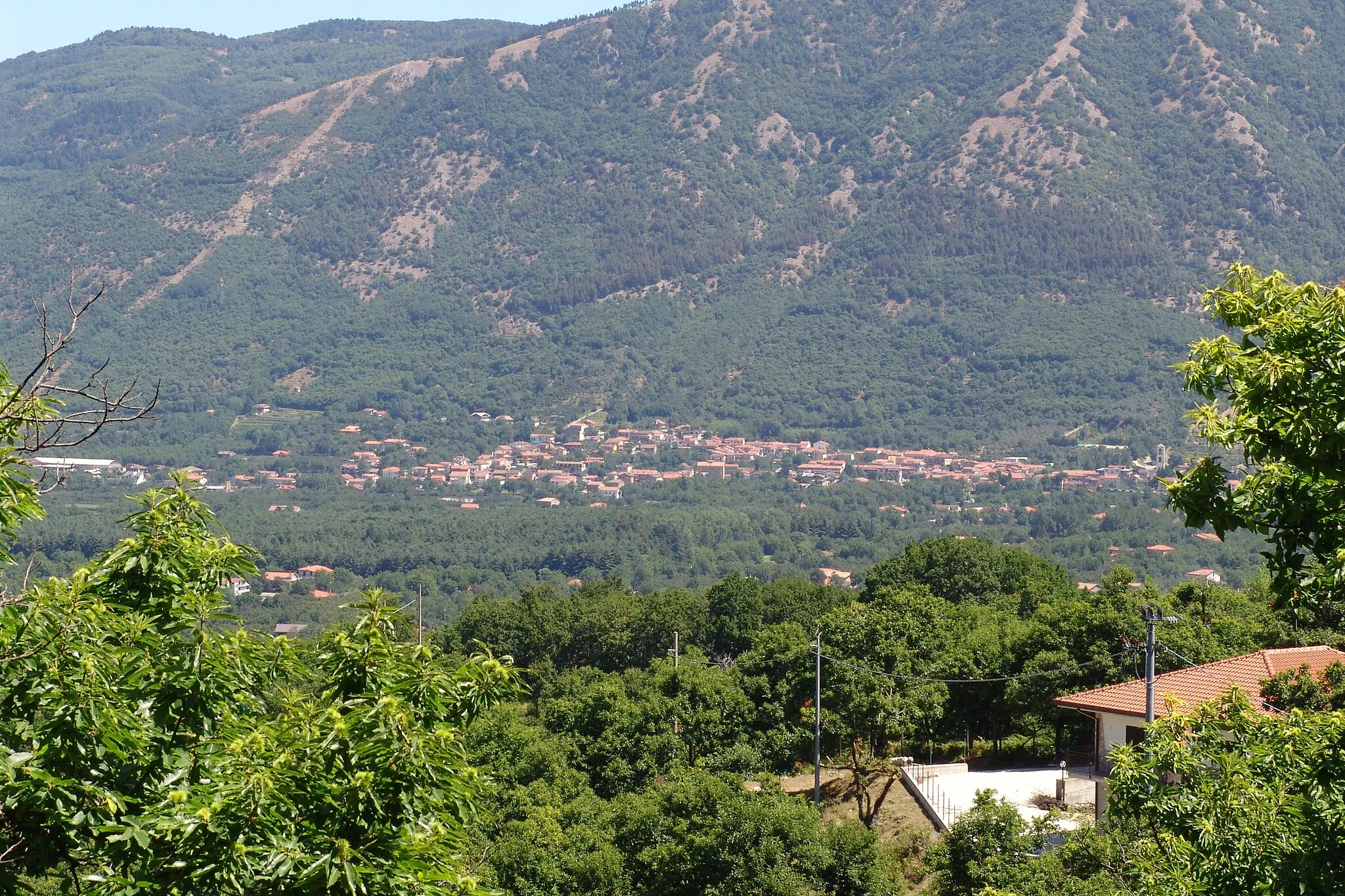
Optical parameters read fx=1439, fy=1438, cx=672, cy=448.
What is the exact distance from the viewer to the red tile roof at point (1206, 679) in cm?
2403

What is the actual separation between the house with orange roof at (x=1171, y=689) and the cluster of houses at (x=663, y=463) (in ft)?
430

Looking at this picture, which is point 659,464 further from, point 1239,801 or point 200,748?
point 200,748

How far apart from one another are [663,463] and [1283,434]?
569 ft

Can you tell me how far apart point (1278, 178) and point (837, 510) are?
94621 mm

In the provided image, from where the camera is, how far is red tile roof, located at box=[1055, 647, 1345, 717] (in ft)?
78.8

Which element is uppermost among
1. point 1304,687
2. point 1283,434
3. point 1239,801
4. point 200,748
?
point 1283,434

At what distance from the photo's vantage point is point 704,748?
3147cm

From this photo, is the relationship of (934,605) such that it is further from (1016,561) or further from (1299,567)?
(1299,567)

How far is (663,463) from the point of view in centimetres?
17975

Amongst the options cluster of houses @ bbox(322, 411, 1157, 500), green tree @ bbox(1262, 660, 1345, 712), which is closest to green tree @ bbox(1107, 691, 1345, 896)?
green tree @ bbox(1262, 660, 1345, 712)

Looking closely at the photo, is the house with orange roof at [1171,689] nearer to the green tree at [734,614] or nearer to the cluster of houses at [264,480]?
the green tree at [734,614]

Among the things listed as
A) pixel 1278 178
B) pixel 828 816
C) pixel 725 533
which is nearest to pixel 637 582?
pixel 725 533

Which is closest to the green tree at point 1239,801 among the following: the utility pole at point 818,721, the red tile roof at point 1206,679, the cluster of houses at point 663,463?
the red tile roof at point 1206,679

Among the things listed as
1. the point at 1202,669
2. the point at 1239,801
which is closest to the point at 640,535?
the point at 1202,669
